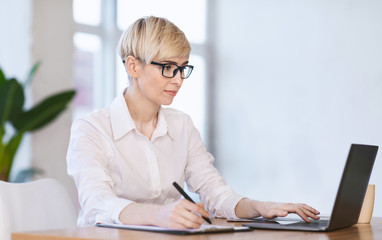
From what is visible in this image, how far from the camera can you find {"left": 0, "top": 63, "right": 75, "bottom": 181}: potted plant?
4.04 meters

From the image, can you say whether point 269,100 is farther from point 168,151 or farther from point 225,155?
point 168,151

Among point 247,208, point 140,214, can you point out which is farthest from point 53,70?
point 140,214

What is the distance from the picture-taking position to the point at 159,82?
2027 mm

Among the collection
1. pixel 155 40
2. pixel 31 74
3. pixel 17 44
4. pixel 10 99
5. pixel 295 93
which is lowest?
pixel 295 93

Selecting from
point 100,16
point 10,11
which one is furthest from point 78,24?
point 10,11

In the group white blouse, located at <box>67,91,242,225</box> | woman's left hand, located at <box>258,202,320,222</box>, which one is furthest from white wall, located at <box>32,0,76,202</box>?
woman's left hand, located at <box>258,202,320,222</box>

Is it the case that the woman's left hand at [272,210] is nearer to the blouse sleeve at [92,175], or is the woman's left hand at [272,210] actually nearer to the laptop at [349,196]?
the laptop at [349,196]

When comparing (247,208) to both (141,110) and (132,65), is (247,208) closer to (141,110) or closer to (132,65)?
(141,110)

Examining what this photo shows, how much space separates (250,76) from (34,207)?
4360mm

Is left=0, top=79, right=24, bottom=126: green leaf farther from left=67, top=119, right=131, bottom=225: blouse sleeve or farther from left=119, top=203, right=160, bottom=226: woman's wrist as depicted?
left=119, top=203, right=160, bottom=226: woman's wrist

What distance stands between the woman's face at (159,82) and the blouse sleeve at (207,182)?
1.00ft

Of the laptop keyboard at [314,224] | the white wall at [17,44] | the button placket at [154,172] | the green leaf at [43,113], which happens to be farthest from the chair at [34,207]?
the white wall at [17,44]

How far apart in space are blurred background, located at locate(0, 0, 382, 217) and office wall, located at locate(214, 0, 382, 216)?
0.4 inches

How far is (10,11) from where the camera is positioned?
4492 millimetres
